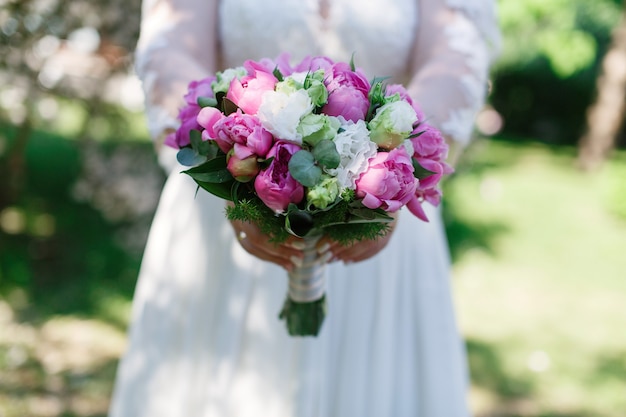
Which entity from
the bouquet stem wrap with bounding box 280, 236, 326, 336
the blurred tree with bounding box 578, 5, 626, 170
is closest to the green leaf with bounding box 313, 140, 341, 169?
the bouquet stem wrap with bounding box 280, 236, 326, 336

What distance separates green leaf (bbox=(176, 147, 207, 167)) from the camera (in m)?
1.50

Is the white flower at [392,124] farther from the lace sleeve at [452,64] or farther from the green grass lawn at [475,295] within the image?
the green grass lawn at [475,295]

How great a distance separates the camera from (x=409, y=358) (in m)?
2.01

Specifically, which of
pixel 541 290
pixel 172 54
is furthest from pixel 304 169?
pixel 541 290

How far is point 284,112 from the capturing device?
1.33m

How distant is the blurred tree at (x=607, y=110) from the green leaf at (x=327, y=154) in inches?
393

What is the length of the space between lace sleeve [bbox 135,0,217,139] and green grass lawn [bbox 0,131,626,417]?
7.84 feet

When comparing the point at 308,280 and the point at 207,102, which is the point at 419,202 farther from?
the point at 207,102

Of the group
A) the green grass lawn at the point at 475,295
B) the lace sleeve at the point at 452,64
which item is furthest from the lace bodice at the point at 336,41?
the green grass lawn at the point at 475,295

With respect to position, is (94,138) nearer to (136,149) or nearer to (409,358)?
(136,149)

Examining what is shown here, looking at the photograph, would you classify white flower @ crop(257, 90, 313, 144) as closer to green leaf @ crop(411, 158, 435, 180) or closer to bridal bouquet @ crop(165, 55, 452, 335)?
bridal bouquet @ crop(165, 55, 452, 335)

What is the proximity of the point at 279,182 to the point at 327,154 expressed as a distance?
0.36 ft

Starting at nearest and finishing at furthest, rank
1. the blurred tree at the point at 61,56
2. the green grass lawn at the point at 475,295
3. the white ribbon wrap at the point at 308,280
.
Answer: the white ribbon wrap at the point at 308,280 < the green grass lawn at the point at 475,295 < the blurred tree at the point at 61,56

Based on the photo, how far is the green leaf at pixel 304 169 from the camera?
1311mm
